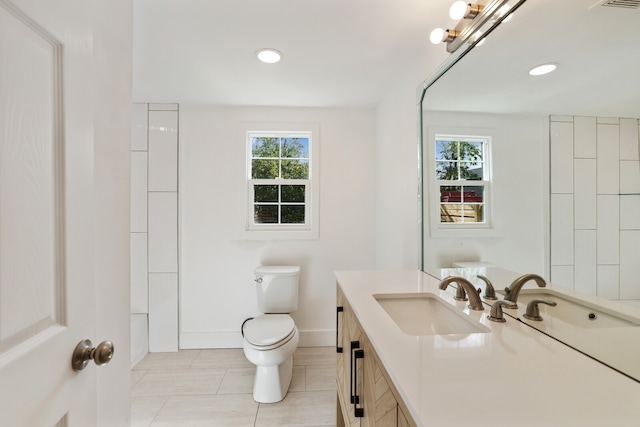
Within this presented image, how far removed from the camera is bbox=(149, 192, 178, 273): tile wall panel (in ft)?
7.93

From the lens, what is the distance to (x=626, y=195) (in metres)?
0.65

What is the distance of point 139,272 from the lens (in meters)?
2.41

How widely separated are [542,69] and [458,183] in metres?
0.60

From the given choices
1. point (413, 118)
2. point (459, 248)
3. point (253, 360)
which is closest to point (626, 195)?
point (459, 248)

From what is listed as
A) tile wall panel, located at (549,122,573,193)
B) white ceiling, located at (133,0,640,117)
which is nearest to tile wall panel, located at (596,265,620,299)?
tile wall panel, located at (549,122,573,193)

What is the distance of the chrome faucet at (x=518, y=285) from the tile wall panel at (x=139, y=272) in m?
2.65

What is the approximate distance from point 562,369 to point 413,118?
1.47 meters

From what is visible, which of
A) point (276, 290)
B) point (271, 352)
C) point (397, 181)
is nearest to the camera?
point (271, 352)

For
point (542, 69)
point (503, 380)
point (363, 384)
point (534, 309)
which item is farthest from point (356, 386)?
point (542, 69)

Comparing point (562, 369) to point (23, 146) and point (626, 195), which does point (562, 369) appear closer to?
point (626, 195)

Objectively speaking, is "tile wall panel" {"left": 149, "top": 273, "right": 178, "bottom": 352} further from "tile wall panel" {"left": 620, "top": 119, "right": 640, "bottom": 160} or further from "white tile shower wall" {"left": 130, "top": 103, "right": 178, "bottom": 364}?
"tile wall panel" {"left": 620, "top": 119, "right": 640, "bottom": 160}

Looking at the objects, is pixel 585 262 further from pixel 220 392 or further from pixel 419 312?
pixel 220 392

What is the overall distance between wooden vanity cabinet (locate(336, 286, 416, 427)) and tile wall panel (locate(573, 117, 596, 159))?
803mm

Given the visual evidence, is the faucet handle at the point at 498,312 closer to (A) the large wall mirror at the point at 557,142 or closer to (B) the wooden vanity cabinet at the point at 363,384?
(A) the large wall mirror at the point at 557,142
